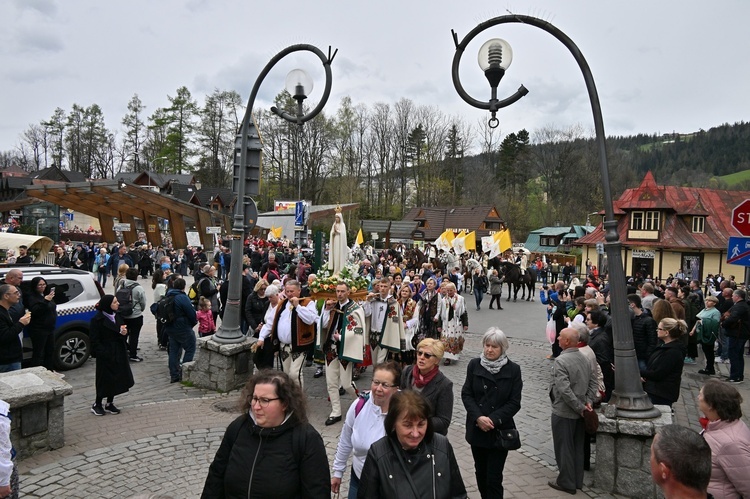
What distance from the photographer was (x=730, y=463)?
3.13 meters

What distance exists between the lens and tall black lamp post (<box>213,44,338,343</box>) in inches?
309

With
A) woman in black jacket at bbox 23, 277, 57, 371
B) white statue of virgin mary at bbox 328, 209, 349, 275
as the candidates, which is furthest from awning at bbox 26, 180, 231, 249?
woman in black jacket at bbox 23, 277, 57, 371

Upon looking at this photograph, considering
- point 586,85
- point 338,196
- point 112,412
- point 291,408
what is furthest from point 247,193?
point 338,196

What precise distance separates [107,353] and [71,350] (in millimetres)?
3067

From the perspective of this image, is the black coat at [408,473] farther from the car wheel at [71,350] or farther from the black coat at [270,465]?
the car wheel at [71,350]

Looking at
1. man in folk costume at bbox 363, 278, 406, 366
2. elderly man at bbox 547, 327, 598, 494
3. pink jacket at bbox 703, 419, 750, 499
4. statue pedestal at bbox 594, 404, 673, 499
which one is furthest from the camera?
man in folk costume at bbox 363, 278, 406, 366

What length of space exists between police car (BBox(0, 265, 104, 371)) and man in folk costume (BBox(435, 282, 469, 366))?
665 cm

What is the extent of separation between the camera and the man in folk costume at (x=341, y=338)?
23.3ft

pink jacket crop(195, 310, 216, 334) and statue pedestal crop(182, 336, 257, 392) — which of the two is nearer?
statue pedestal crop(182, 336, 257, 392)

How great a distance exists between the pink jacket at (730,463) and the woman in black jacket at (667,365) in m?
2.62

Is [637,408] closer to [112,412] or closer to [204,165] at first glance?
[112,412]

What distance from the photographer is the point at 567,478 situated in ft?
16.8

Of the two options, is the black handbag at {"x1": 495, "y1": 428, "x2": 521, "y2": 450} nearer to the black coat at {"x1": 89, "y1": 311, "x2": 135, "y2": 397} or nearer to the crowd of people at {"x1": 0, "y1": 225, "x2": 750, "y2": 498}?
the crowd of people at {"x1": 0, "y1": 225, "x2": 750, "y2": 498}

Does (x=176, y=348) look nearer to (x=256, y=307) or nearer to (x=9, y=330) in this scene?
(x=256, y=307)
